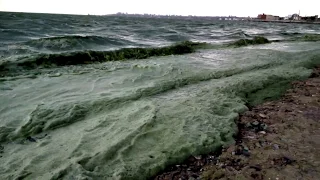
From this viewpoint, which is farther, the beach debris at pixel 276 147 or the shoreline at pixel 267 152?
the beach debris at pixel 276 147

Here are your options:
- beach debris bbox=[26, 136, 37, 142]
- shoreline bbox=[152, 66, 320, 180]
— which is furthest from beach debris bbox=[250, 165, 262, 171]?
beach debris bbox=[26, 136, 37, 142]

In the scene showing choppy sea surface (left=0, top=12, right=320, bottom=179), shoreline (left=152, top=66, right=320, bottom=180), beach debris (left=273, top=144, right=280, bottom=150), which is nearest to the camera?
shoreline (left=152, top=66, right=320, bottom=180)

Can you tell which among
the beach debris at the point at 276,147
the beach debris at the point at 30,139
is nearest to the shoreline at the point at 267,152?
the beach debris at the point at 276,147

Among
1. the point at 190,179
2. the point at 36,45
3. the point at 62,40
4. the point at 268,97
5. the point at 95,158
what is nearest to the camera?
the point at 190,179

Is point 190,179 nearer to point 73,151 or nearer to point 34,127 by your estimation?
point 73,151

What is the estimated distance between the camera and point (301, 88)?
611 cm

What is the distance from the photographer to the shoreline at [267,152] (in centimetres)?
287

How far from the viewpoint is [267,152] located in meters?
3.28

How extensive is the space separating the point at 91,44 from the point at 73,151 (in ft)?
42.9

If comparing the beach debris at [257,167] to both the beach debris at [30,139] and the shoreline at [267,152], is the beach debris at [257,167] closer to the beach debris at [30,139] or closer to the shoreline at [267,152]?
the shoreline at [267,152]

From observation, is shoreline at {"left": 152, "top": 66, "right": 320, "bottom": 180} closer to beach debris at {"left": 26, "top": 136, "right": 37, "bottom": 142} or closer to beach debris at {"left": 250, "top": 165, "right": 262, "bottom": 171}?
beach debris at {"left": 250, "top": 165, "right": 262, "bottom": 171}

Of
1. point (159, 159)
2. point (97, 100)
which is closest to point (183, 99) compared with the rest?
point (97, 100)

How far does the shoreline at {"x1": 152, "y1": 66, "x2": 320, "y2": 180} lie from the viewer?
287cm

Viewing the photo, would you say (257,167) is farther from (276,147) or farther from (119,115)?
(119,115)
